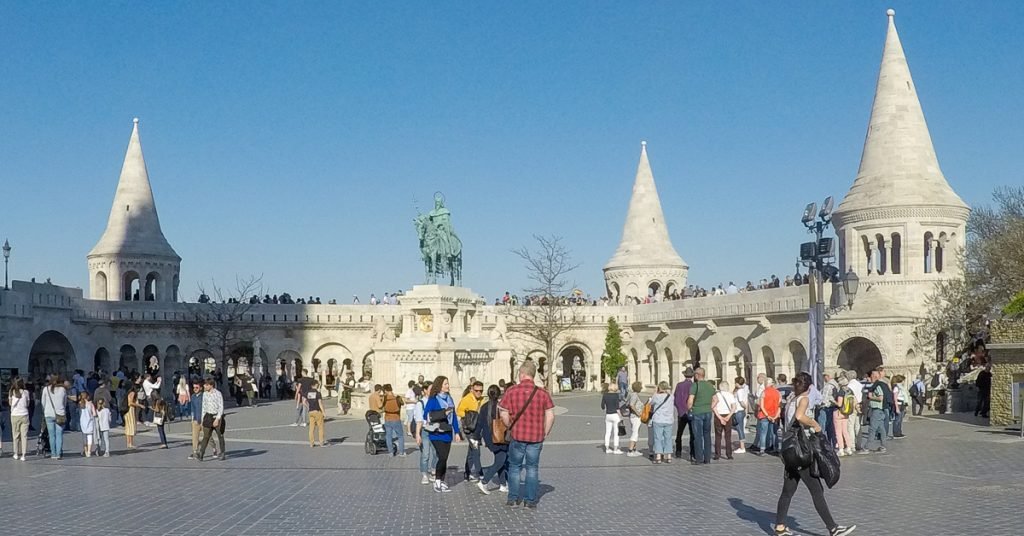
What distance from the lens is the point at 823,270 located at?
63.2 ft

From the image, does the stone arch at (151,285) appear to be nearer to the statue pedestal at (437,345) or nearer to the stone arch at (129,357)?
the stone arch at (129,357)

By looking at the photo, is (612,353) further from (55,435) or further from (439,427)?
(439,427)

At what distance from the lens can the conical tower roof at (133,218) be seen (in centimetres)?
5097

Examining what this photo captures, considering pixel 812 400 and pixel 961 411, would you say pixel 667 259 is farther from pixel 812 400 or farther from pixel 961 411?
pixel 812 400

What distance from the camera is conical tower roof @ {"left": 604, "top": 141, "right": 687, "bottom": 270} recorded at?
54.3 meters

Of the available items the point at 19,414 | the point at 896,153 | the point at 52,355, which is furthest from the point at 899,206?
the point at 52,355

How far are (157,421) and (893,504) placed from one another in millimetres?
12661

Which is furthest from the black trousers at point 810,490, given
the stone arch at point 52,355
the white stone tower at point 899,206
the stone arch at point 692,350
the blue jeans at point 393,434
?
the stone arch at point 52,355

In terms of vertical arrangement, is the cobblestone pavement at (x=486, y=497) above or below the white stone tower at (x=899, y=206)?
below

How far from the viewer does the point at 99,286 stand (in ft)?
170

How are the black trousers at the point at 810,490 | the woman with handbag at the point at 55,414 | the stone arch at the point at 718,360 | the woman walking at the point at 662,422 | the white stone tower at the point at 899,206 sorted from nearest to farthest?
the black trousers at the point at 810,490 < the woman walking at the point at 662,422 < the woman with handbag at the point at 55,414 < the white stone tower at the point at 899,206 < the stone arch at the point at 718,360

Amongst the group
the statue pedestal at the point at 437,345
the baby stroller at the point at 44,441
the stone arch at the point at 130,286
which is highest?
the stone arch at the point at 130,286

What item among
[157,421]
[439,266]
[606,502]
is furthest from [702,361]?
[606,502]

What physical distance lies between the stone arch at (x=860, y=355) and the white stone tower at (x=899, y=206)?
1.94 meters
